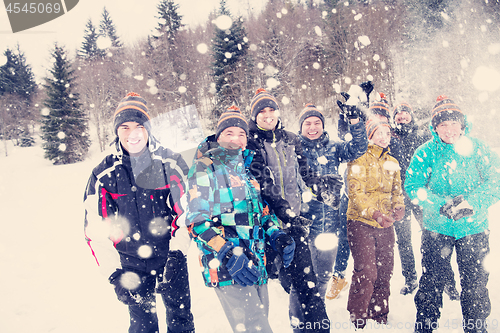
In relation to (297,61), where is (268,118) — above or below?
below

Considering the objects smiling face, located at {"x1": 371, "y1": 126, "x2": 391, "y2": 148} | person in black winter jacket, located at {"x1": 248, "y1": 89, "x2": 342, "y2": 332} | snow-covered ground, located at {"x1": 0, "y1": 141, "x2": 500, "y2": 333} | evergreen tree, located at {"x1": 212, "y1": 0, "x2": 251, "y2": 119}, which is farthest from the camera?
evergreen tree, located at {"x1": 212, "y1": 0, "x2": 251, "y2": 119}

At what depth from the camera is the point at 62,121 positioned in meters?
19.9

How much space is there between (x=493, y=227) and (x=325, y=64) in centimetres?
2165

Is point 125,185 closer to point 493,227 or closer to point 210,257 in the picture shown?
point 210,257

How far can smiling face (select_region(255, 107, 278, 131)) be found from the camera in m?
2.51

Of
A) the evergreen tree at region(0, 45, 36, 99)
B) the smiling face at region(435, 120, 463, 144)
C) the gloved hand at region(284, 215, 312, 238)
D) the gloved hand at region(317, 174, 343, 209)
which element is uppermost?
the evergreen tree at region(0, 45, 36, 99)

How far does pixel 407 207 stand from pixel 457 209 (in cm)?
130

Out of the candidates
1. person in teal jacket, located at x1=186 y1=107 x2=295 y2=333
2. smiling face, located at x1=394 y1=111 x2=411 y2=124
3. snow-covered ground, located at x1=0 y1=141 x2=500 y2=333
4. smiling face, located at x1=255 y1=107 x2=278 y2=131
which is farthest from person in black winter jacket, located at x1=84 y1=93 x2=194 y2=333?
smiling face, located at x1=394 y1=111 x2=411 y2=124

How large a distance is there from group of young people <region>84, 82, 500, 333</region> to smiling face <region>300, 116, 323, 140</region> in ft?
0.90

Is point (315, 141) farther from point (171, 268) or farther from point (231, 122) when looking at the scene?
point (171, 268)

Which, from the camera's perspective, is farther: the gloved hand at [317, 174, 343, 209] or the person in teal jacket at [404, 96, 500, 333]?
the gloved hand at [317, 174, 343, 209]

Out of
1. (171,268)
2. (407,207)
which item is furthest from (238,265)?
(407,207)

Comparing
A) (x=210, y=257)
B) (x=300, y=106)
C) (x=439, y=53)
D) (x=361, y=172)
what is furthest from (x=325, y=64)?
(x=210, y=257)

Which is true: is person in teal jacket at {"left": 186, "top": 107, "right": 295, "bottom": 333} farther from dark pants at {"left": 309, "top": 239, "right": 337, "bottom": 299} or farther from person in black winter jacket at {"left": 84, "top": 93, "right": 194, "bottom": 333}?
dark pants at {"left": 309, "top": 239, "right": 337, "bottom": 299}
